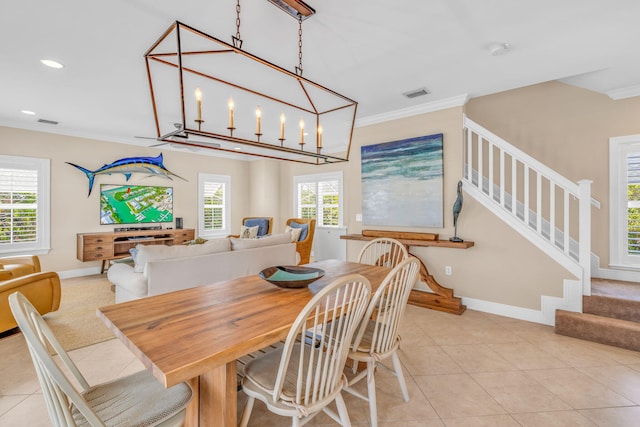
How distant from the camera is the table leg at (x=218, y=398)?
1.24 meters

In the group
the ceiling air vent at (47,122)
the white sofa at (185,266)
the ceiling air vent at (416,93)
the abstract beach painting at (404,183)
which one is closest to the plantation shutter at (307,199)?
the abstract beach painting at (404,183)

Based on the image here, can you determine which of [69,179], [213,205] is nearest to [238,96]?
[69,179]

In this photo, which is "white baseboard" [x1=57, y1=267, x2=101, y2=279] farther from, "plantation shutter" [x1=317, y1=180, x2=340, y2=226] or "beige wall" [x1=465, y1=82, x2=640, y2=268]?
"beige wall" [x1=465, y1=82, x2=640, y2=268]

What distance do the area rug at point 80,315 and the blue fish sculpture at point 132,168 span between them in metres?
1.82

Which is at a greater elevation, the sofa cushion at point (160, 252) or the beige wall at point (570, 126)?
the beige wall at point (570, 126)

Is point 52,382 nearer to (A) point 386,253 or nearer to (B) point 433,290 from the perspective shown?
(A) point 386,253

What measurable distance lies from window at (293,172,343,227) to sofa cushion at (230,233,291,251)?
2.69 metres

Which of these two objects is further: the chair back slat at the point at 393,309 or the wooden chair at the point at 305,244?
the wooden chair at the point at 305,244

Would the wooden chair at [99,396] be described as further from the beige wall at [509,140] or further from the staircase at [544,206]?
the staircase at [544,206]

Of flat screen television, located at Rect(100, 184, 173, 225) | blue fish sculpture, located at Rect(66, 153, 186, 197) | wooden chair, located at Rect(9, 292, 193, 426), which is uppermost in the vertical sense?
blue fish sculpture, located at Rect(66, 153, 186, 197)

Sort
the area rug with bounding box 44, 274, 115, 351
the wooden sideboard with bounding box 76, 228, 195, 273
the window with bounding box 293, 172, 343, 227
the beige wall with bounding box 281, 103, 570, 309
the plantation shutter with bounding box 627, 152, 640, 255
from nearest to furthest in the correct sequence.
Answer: the area rug with bounding box 44, 274, 115, 351
the beige wall with bounding box 281, 103, 570, 309
the plantation shutter with bounding box 627, 152, 640, 255
the wooden sideboard with bounding box 76, 228, 195, 273
the window with bounding box 293, 172, 343, 227

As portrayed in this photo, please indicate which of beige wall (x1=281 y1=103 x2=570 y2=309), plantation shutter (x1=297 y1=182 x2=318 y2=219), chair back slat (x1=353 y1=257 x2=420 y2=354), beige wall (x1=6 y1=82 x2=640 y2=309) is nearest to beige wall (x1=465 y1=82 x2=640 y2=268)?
beige wall (x1=6 y1=82 x2=640 y2=309)

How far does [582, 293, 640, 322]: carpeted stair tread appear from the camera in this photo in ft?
8.96

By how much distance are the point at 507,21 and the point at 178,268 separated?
3.42 meters
